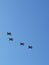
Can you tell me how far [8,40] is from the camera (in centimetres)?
169

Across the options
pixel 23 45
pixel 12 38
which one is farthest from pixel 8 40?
pixel 23 45

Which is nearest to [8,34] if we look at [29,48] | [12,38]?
[12,38]

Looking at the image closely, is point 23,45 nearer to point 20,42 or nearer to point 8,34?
point 20,42

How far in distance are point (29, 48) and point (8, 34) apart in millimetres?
309

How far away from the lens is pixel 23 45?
1.71 meters

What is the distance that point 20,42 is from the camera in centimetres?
170

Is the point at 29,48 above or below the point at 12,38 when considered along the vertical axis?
below

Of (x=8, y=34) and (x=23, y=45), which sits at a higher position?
(x=8, y=34)

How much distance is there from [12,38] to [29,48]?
9.5 inches

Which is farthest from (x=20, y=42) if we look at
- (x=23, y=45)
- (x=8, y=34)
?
(x=8, y=34)

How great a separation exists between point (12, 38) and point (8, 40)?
5 cm

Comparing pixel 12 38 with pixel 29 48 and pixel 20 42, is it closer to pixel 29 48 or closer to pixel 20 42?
pixel 20 42

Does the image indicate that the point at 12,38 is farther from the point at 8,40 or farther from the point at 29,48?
the point at 29,48

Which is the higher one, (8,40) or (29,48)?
(8,40)
